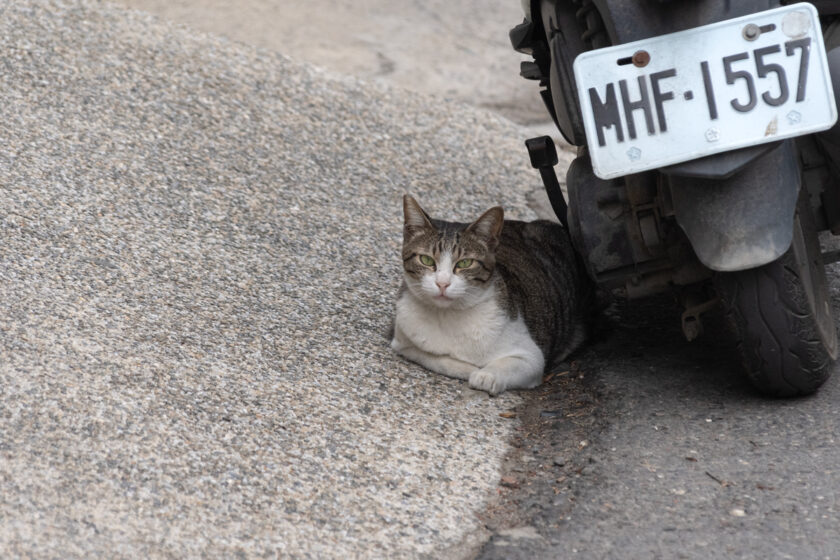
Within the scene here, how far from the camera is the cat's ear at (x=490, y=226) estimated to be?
3691 mm

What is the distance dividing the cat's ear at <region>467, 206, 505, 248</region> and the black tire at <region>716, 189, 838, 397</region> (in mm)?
994

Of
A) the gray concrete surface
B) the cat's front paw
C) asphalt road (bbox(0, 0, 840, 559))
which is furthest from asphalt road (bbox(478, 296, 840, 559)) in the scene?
the gray concrete surface

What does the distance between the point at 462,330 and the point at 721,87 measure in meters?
1.38

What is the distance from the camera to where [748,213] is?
2666 mm

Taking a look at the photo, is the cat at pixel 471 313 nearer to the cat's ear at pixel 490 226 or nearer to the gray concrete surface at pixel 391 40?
the cat's ear at pixel 490 226

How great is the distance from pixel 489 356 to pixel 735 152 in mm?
1326

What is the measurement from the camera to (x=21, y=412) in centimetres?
274

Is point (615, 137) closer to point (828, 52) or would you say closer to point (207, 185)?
point (828, 52)

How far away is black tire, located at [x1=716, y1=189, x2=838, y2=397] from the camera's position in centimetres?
284

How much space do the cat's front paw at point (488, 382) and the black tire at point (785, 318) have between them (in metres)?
0.82

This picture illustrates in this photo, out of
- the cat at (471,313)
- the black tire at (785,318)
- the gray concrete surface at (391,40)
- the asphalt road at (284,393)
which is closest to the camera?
the asphalt road at (284,393)

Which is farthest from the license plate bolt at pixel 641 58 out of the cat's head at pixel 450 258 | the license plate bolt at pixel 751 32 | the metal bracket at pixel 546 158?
the cat's head at pixel 450 258

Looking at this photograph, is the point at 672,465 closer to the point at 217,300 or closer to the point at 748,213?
A: the point at 748,213

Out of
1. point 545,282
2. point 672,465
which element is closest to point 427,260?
point 545,282
